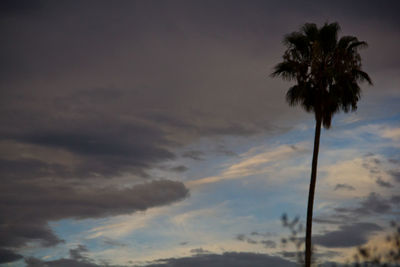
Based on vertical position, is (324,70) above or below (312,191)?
above

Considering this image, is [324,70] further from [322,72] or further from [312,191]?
[312,191]

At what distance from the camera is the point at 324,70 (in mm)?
33031

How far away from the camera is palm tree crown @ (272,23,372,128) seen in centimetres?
3303

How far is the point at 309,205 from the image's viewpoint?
1238 inches

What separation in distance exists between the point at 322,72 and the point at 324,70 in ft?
0.61

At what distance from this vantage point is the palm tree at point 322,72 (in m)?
33.0

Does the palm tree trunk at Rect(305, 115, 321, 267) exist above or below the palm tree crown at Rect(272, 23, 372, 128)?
below

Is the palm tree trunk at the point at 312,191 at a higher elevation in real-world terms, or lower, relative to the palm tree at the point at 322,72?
lower

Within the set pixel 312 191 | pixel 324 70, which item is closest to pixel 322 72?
pixel 324 70

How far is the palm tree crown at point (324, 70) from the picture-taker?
33.0 meters

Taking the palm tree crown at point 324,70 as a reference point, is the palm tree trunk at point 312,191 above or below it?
below

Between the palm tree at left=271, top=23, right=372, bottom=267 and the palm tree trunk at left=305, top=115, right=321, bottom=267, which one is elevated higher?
the palm tree at left=271, top=23, right=372, bottom=267

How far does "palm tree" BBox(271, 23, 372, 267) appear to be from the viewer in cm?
3297

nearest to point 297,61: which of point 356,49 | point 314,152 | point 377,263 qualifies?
point 356,49
